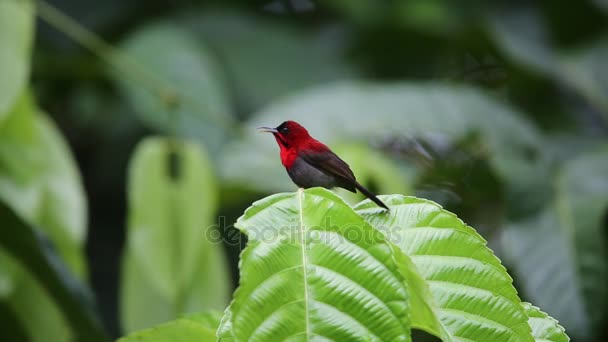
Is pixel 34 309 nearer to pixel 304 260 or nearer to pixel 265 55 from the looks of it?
pixel 304 260

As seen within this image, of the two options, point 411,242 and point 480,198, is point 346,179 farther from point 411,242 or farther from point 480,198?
point 480,198

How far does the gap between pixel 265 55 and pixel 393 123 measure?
30.4 inches

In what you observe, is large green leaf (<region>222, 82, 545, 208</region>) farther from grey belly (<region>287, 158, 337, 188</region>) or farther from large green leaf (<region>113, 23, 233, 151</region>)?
grey belly (<region>287, 158, 337, 188</region>)

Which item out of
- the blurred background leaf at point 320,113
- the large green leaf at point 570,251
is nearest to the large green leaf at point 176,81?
the blurred background leaf at point 320,113

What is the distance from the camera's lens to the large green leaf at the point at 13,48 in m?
1.32

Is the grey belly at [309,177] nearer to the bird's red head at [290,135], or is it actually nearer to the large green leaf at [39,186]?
the bird's red head at [290,135]

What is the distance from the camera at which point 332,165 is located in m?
0.79

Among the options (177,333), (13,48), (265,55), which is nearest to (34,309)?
(13,48)

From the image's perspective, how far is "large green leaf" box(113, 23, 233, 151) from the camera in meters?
2.13

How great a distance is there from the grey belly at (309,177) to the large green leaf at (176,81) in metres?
1.24

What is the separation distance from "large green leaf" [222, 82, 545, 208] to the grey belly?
0.95 meters

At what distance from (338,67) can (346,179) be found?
1959 mm

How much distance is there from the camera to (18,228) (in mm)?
1123

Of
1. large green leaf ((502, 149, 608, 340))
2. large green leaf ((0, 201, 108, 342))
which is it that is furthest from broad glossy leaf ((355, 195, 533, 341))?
large green leaf ((502, 149, 608, 340))
